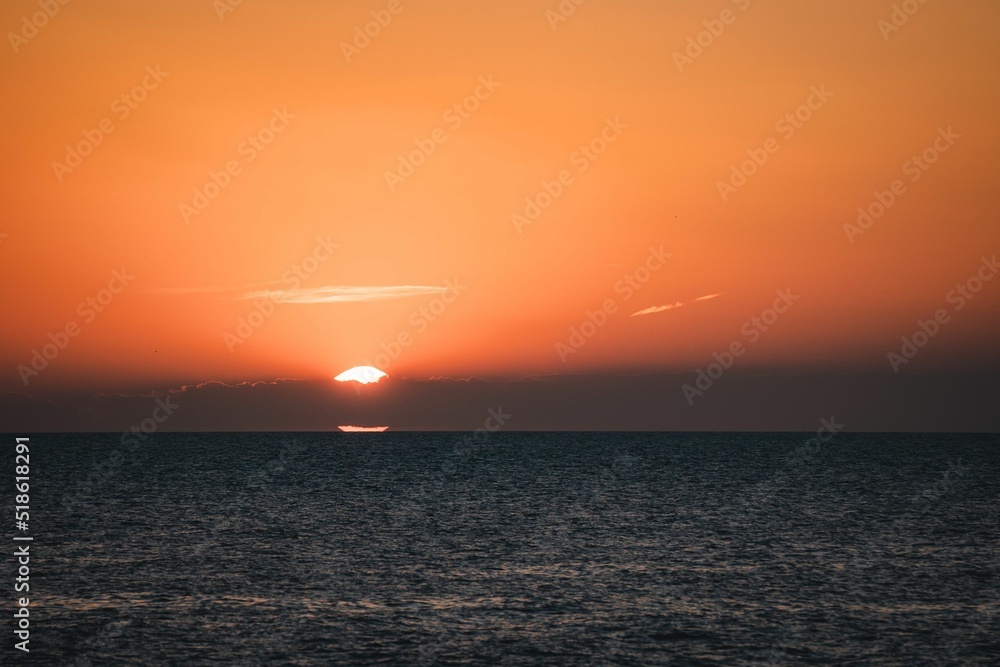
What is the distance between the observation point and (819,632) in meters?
35.6

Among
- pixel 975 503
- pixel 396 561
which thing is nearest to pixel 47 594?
pixel 396 561

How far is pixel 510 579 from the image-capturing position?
152 ft

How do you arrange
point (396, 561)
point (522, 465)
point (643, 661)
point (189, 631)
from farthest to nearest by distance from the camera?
point (522, 465) → point (396, 561) → point (189, 631) → point (643, 661)

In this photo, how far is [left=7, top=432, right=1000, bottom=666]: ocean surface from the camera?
109 feet

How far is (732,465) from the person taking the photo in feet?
539

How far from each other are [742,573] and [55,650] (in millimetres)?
33358

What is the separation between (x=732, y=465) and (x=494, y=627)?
13585 centimetres

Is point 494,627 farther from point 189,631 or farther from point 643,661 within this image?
point 189,631

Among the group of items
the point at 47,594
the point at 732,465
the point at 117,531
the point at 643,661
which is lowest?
the point at 643,661

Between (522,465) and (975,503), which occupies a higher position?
(522,465)

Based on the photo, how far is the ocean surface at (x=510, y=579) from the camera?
33.4 meters

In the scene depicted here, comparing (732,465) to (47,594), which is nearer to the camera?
(47,594)

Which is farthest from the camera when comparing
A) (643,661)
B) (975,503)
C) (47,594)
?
(975,503)

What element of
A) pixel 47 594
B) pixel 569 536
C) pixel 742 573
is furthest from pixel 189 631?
pixel 569 536
